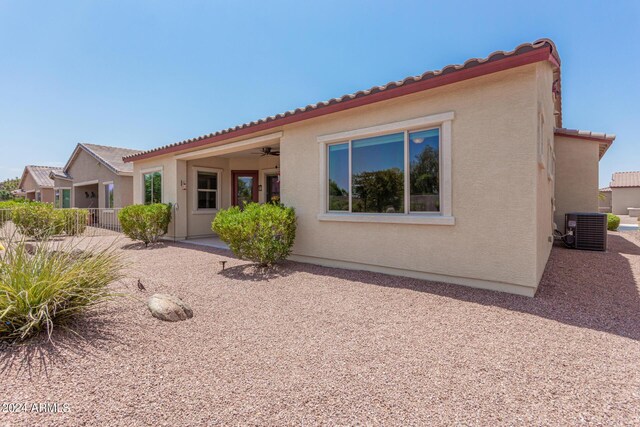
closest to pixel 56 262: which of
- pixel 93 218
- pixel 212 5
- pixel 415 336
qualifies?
pixel 415 336

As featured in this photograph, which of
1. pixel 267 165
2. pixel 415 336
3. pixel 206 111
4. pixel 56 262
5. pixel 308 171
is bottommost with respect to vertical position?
pixel 415 336

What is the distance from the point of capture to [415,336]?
351 cm

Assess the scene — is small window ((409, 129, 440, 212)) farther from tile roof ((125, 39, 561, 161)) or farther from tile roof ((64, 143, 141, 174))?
tile roof ((64, 143, 141, 174))

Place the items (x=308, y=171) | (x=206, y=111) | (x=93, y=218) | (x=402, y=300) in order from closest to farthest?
1. (x=402, y=300)
2. (x=308, y=171)
3. (x=206, y=111)
4. (x=93, y=218)

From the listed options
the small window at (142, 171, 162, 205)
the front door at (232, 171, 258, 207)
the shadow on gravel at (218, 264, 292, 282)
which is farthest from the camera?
the front door at (232, 171, 258, 207)

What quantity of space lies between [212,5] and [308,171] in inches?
223

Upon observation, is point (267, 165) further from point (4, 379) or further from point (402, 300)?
point (4, 379)

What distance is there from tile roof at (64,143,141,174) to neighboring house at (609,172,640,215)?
46.3 metres

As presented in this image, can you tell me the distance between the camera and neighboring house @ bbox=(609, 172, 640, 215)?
31.9m

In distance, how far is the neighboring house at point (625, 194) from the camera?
31922 millimetres

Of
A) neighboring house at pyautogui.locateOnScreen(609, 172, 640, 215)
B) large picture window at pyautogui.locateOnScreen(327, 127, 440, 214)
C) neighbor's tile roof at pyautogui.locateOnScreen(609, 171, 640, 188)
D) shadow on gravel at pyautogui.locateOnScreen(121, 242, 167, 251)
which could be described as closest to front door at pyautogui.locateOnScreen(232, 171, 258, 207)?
shadow on gravel at pyautogui.locateOnScreen(121, 242, 167, 251)

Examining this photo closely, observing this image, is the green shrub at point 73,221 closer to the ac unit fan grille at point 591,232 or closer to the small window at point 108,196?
the small window at point 108,196

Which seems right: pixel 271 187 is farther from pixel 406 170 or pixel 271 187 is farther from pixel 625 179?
pixel 625 179

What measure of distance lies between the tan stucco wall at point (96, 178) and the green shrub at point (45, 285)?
1628cm
